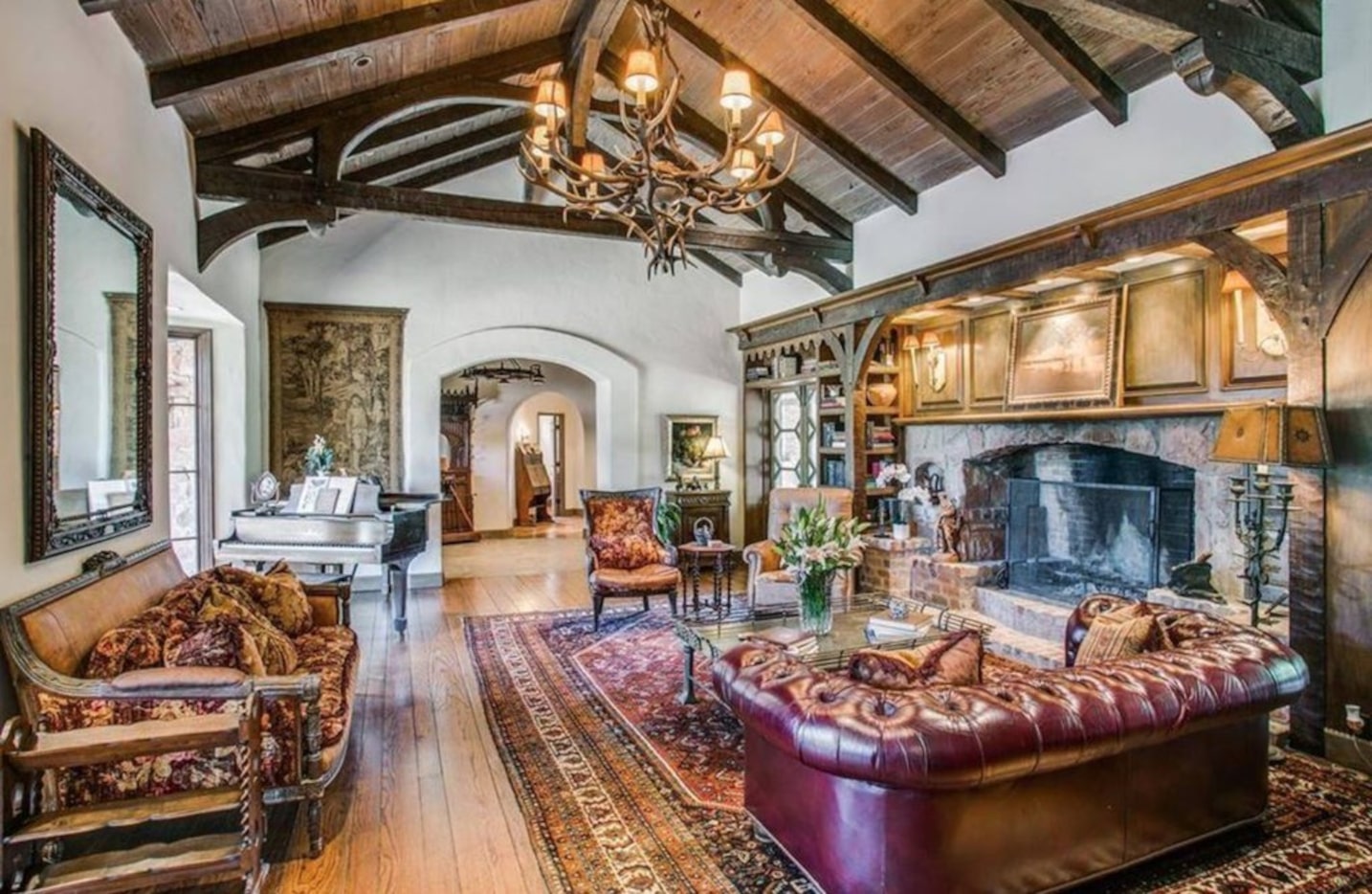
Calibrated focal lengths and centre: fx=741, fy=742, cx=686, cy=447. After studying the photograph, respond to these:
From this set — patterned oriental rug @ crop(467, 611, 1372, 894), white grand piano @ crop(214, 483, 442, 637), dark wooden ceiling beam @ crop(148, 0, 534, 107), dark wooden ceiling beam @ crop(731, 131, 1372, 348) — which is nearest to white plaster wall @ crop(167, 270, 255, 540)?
white grand piano @ crop(214, 483, 442, 637)

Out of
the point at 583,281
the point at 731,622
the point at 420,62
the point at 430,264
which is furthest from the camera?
the point at 583,281

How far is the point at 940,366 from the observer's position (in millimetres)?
6527

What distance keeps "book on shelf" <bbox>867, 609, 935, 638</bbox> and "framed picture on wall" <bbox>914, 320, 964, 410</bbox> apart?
2.86 m

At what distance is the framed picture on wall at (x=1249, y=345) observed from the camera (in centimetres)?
396

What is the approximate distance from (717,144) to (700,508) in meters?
3.79

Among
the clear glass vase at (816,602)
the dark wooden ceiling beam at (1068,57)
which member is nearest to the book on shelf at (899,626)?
the clear glass vase at (816,602)

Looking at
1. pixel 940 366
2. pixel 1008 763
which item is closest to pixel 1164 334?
pixel 940 366

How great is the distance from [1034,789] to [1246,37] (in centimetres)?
314

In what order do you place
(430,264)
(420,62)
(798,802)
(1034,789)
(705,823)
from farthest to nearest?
1. (430,264)
2. (420,62)
3. (705,823)
4. (798,802)
5. (1034,789)

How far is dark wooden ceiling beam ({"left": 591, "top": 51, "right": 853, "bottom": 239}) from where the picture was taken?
5918mm

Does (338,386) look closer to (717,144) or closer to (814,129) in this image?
(717,144)

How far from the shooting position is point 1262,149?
136 inches

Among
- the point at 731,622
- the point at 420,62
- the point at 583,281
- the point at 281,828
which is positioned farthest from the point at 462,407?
Result: the point at 281,828

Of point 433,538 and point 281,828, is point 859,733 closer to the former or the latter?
point 281,828
